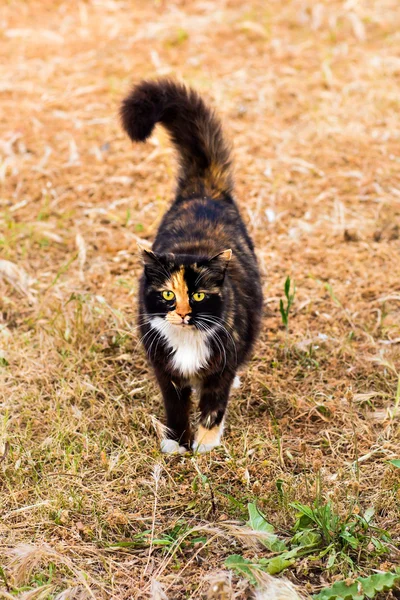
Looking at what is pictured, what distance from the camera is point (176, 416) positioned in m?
3.96

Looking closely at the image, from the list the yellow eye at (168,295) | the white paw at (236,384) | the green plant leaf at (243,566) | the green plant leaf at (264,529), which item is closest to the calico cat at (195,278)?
the yellow eye at (168,295)

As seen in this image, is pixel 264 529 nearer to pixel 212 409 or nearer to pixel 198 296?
pixel 212 409

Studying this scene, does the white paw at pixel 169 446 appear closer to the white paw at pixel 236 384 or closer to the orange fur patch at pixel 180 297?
the white paw at pixel 236 384

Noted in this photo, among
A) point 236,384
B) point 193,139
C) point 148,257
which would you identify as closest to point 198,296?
point 148,257

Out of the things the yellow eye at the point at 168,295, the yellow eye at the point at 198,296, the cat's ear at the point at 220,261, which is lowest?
the yellow eye at the point at 198,296

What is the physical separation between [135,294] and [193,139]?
1106 millimetres

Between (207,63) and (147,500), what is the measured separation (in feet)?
17.4

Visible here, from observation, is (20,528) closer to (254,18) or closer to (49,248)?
(49,248)

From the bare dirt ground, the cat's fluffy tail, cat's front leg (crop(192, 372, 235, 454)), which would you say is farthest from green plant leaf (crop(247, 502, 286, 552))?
the cat's fluffy tail

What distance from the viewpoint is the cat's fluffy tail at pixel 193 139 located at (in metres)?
4.51

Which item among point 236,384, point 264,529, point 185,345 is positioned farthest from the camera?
point 236,384

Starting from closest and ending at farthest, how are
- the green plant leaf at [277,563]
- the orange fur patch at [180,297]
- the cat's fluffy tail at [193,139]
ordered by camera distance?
the green plant leaf at [277,563] < the orange fur patch at [180,297] < the cat's fluffy tail at [193,139]

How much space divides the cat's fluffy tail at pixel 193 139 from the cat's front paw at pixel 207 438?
1396mm

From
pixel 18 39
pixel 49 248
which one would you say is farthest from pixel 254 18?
pixel 49 248
